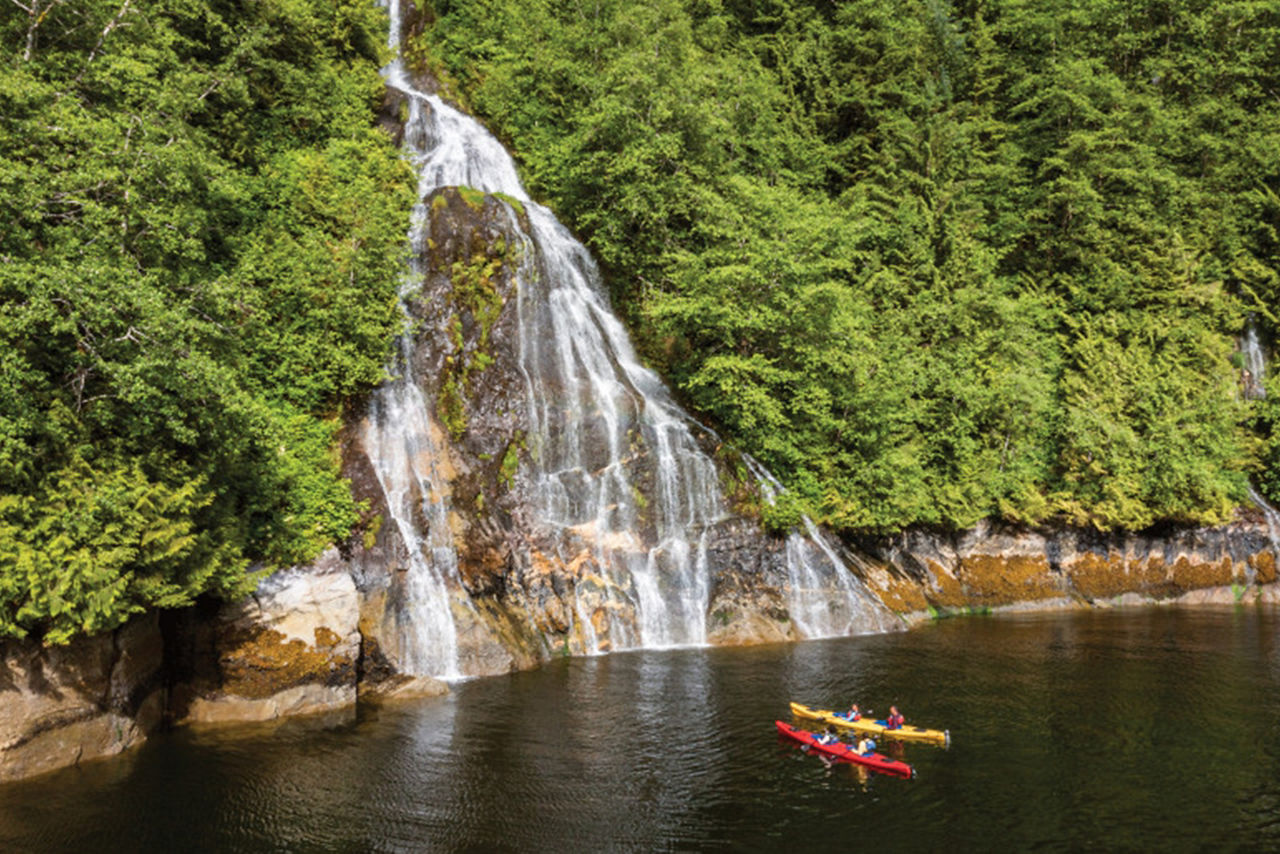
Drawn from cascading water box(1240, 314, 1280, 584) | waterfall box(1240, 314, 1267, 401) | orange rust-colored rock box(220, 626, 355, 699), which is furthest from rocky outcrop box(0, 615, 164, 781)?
waterfall box(1240, 314, 1267, 401)

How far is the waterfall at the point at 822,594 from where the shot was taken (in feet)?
74.8

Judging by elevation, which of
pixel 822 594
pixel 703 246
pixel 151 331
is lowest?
pixel 822 594

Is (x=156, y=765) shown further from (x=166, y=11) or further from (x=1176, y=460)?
(x=1176, y=460)

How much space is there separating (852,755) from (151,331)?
44.7 feet

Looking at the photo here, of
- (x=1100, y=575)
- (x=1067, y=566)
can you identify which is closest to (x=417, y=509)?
(x=1067, y=566)

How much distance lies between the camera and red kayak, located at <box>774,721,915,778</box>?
1209cm

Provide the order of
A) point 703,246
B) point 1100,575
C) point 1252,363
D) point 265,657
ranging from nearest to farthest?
point 265,657 → point 703,246 → point 1100,575 → point 1252,363

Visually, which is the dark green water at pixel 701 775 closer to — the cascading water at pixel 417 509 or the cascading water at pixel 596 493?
the cascading water at pixel 417 509

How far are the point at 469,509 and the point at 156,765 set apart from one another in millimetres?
9614

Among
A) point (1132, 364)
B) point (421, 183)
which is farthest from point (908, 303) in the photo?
point (421, 183)

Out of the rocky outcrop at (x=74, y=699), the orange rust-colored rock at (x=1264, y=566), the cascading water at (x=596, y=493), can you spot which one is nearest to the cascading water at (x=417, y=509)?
the cascading water at (x=596, y=493)

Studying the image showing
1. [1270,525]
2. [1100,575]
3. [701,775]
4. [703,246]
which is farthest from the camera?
[1270,525]

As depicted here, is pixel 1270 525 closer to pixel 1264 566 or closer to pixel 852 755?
pixel 1264 566

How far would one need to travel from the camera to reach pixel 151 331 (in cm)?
1166
